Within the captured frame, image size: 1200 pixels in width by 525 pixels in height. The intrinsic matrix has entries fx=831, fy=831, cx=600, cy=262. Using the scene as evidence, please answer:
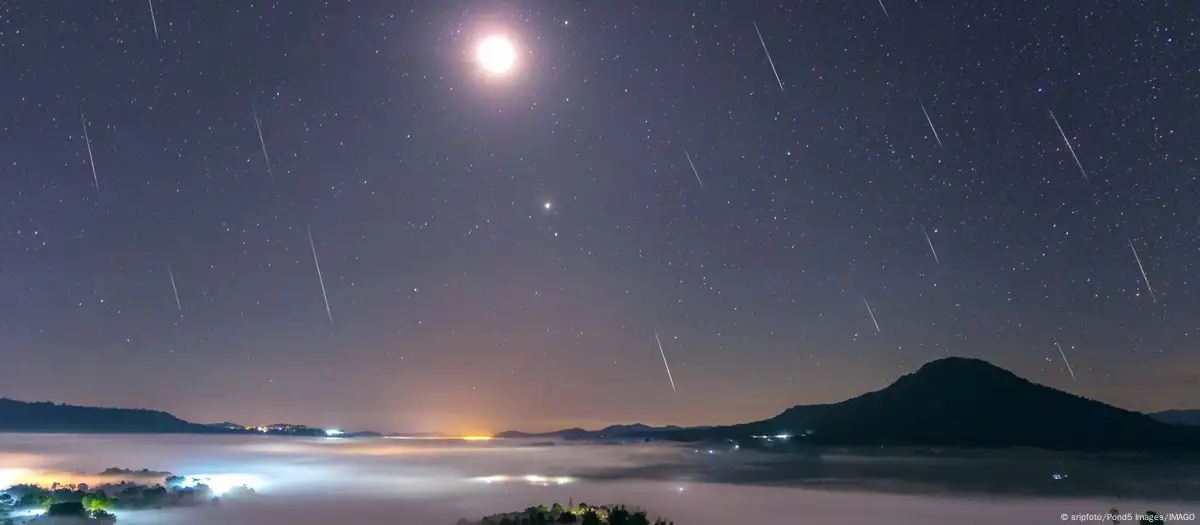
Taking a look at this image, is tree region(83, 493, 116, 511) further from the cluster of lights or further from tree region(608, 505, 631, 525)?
the cluster of lights

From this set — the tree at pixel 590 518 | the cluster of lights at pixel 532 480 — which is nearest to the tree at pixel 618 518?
the tree at pixel 590 518

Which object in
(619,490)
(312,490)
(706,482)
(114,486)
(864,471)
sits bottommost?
(864,471)

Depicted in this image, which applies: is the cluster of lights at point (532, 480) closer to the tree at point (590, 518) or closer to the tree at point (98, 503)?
the tree at point (98, 503)

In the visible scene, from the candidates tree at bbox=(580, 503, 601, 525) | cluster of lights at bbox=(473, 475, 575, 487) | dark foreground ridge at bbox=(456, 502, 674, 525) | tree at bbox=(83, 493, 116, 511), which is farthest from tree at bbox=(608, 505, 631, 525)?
cluster of lights at bbox=(473, 475, 575, 487)

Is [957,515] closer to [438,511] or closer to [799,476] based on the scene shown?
[438,511]

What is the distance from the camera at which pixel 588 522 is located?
3197cm

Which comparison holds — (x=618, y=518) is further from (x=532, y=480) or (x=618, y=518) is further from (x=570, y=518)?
(x=532, y=480)

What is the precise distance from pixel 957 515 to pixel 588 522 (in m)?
47.3

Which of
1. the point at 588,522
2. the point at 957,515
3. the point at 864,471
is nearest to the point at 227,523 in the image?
the point at 588,522

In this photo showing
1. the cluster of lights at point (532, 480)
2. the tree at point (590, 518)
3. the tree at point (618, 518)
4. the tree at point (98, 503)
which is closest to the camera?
the tree at point (590, 518)

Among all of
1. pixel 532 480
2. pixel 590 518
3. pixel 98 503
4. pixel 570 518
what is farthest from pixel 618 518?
pixel 532 480

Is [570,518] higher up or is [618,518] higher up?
[570,518]

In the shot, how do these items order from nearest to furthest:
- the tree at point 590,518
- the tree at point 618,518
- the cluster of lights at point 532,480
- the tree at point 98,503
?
1. the tree at point 590,518
2. the tree at point 618,518
3. the tree at point 98,503
4. the cluster of lights at point 532,480

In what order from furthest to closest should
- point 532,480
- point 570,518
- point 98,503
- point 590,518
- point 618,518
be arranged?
1. point 532,480
2. point 98,503
3. point 570,518
4. point 618,518
5. point 590,518
